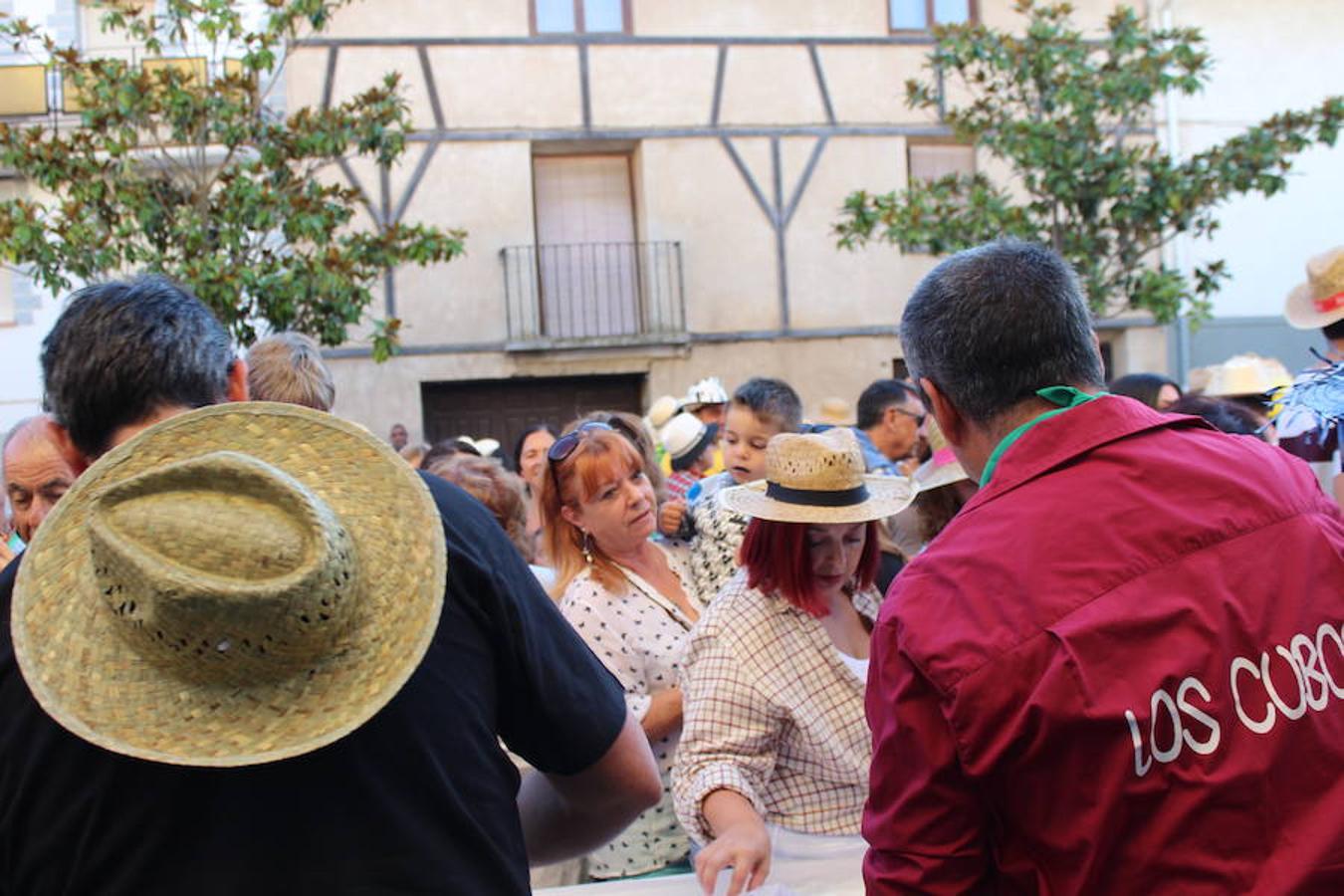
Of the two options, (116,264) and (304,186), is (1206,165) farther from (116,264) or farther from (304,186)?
(116,264)

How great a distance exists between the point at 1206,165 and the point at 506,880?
1288cm

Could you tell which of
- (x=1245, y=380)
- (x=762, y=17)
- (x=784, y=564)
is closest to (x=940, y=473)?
(x=784, y=564)

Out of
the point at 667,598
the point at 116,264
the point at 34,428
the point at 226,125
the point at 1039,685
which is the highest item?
the point at 226,125

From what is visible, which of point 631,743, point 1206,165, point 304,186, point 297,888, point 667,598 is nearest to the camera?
point 297,888

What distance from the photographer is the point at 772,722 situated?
295 cm

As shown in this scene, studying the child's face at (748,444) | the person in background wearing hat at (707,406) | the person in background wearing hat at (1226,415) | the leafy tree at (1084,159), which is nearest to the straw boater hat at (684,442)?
the person in background wearing hat at (707,406)

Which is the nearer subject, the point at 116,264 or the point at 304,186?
Result: the point at 116,264

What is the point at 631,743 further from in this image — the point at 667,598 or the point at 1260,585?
the point at 667,598

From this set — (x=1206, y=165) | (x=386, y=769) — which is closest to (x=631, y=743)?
(x=386, y=769)

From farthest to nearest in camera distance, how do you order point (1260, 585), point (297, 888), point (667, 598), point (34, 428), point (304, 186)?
1. point (304, 186)
2. point (34, 428)
3. point (667, 598)
4. point (1260, 585)
5. point (297, 888)

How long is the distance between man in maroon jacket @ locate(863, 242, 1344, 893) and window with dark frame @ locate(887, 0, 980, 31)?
585 inches

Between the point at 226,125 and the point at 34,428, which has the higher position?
the point at 226,125

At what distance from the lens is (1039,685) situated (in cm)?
171

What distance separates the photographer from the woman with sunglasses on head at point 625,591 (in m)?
3.54
